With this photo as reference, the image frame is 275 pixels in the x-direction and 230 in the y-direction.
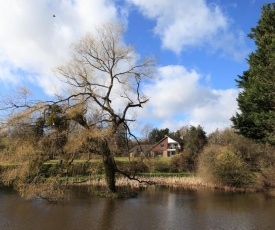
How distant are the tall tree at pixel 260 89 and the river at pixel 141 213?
442 centimetres

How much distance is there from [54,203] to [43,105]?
A: 18.1 feet

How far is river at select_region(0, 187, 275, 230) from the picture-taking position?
12.5 m

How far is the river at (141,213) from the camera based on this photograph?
40.9 feet

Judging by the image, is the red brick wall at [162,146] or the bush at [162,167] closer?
the bush at [162,167]

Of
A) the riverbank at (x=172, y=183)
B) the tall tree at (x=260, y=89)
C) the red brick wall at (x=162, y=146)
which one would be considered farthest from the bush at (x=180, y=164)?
the red brick wall at (x=162, y=146)

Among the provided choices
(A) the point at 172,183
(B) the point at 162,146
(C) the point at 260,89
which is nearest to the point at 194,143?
(A) the point at 172,183

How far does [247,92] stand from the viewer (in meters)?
20.1

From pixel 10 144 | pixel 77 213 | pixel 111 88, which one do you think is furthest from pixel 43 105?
pixel 77 213

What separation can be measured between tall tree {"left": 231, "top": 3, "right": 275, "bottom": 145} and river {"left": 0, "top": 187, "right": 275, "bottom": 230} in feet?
14.5

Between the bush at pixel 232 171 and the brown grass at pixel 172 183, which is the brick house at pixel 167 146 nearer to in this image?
the brown grass at pixel 172 183

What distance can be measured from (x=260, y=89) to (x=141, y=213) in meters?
10.0

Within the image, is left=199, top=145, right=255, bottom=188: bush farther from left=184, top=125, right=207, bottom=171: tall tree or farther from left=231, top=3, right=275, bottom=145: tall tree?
left=184, top=125, right=207, bottom=171: tall tree

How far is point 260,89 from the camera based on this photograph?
18594 millimetres

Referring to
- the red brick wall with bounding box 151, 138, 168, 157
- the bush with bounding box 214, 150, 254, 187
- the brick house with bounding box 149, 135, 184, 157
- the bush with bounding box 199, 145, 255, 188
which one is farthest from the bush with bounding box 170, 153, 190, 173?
the red brick wall with bounding box 151, 138, 168, 157
